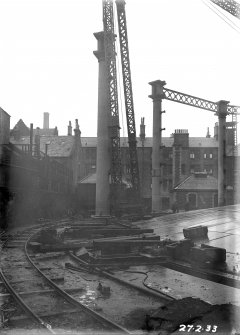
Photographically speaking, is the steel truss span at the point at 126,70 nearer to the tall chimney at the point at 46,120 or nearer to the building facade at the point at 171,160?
the building facade at the point at 171,160

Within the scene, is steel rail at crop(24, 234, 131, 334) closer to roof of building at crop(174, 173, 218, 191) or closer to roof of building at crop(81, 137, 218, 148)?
roof of building at crop(174, 173, 218, 191)

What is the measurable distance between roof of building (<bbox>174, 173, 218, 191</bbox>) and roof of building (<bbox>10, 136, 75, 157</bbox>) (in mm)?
16165

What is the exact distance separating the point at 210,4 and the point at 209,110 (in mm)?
11496

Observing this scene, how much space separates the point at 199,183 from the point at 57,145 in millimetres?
20118

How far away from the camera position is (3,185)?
2322cm

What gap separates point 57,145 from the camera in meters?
47.2

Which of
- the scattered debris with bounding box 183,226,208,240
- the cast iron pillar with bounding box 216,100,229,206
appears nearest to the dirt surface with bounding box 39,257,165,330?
the scattered debris with bounding box 183,226,208,240

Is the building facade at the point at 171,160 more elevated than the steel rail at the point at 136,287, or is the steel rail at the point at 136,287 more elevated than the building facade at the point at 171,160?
the building facade at the point at 171,160

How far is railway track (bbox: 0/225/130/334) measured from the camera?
17.7 ft

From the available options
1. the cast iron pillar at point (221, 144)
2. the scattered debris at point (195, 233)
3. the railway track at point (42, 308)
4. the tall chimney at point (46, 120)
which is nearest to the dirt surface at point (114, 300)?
the railway track at point (42, 308)

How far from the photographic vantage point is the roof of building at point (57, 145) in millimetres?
45719

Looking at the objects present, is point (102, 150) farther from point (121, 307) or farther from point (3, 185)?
point (121, 307)

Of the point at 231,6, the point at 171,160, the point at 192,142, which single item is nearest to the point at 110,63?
the point at 231,6

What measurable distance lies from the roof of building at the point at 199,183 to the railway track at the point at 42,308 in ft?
94.8
